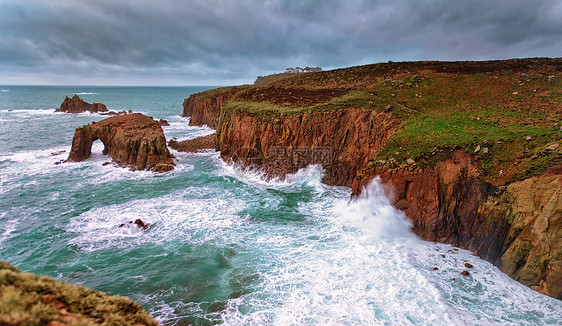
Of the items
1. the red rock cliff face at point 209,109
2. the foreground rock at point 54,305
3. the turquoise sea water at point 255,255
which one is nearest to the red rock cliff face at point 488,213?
the turquoise sea water at point 255,255

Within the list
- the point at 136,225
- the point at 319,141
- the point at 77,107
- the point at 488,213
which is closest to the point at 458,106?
the point at 319,141

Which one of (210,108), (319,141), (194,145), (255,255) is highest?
(210,108)

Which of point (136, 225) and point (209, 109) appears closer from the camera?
point (136, 225)

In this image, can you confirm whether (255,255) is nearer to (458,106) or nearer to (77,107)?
(458,106)

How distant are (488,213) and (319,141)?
56.6 feet

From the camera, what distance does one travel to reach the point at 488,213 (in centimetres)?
1567

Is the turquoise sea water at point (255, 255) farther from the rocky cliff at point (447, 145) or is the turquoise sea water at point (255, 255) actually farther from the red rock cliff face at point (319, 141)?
the red rock cliff face at point (319, 141)

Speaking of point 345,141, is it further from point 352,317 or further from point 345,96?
point 352,317

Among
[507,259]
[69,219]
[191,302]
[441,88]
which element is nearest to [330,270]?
[191,302]

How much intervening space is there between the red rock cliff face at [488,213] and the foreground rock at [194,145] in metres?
31.9

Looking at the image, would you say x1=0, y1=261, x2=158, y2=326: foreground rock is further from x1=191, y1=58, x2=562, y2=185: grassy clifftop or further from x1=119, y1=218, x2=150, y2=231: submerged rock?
x1=191, y1=58, x2=562, y2=185: grassy clifftop

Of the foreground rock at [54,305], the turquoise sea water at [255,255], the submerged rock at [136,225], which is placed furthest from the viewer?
the submerged rock at [136,225]

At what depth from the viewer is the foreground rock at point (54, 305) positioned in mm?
5551

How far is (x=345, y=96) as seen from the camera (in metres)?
34.3
